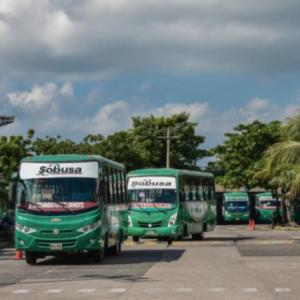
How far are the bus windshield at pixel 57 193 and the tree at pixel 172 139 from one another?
5469 cm

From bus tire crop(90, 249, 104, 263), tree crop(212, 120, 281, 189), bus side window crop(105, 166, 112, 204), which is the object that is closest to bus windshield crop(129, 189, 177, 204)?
bus side window crop(105, 166, 112, 204)

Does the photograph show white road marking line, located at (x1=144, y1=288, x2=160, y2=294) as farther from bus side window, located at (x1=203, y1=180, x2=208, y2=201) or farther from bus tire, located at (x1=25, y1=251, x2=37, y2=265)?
bus side window, located at (x1=203, y1=180, x2=208, y2=201)

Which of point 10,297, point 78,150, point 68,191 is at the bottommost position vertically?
point 10,297

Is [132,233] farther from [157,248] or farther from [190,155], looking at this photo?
[190,155]

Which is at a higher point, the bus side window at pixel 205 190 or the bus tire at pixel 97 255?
the bus side window at pixel 205 190

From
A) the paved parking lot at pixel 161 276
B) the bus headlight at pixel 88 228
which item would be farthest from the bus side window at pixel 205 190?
the bus headlight at pixel 88 228

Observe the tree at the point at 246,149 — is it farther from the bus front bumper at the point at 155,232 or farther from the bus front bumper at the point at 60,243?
the bus front bumper at the point at 60,243

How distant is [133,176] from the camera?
3453 centimetres

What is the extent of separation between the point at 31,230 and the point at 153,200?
37.7 feet

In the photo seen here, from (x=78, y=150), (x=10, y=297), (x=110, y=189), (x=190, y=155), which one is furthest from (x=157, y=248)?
(x=190, y=155)

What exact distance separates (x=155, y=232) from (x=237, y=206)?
141 feet

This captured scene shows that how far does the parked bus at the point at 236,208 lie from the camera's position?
75188 millimetres

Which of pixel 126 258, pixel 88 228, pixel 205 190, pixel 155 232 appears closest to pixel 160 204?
pixel 155 232

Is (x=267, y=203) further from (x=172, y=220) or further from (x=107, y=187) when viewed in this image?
(x=107, y=187)
